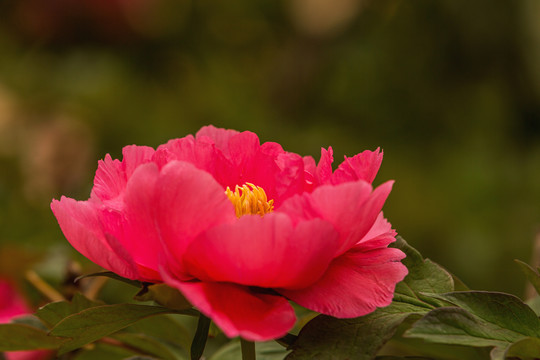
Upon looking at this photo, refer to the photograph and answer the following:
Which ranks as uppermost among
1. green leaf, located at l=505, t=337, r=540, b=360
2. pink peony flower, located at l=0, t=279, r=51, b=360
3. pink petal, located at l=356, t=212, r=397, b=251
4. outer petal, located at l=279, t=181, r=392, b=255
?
outer petal, located at l=279, t=181, r=392, b=255

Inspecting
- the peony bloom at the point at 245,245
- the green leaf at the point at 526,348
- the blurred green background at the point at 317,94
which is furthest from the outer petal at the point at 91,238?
the blurred green background at the point at 317,94

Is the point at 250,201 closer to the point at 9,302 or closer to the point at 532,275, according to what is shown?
the point at 532,275

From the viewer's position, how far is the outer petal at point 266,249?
0.57 feet

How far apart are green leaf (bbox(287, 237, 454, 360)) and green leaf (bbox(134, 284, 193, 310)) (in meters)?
0.04

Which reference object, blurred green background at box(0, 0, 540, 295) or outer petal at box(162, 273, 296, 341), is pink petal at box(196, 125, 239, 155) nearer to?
outer petal at box(162, 273, 296, 341)

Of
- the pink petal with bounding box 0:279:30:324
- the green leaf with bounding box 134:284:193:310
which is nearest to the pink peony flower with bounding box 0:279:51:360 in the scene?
the pink petal with bounding box 0:279:30:324

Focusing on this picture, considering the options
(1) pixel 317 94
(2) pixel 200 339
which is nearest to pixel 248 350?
(2) pixel 200 339

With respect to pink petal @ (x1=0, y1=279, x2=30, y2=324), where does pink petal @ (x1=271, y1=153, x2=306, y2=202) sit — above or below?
above

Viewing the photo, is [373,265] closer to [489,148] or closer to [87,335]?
[87,335]

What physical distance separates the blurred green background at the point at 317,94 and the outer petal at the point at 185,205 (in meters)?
0.57

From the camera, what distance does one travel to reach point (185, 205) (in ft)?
0.60

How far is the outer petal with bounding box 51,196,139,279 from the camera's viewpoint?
19cm

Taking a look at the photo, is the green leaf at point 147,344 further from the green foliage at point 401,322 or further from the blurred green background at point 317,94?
the blurred green background at point 317,94

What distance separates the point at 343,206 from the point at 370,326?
0.04 m
